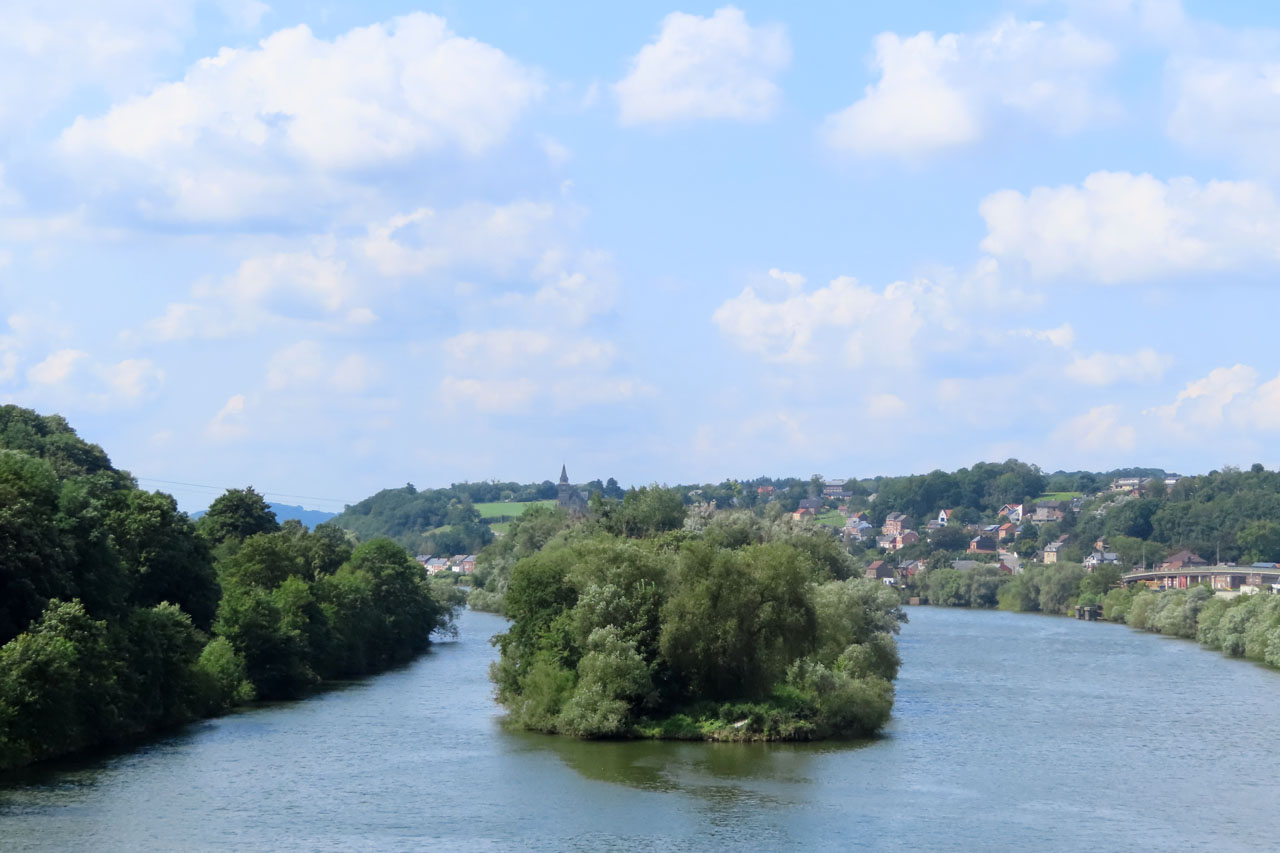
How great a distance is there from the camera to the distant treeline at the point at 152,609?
4466 centimetres

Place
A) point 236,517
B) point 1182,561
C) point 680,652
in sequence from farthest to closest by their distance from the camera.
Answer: point 1182,561 → point 236,517 → point 680,652

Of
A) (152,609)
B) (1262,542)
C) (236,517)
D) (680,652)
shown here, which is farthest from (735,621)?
(1262,542)

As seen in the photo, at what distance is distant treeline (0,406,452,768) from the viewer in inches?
1758

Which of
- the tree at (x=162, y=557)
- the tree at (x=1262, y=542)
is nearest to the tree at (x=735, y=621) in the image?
the tree at (x=162, y=557)

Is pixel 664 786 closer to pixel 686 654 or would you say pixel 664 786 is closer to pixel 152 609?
pixel 686 654

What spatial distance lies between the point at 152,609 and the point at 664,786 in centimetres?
2273

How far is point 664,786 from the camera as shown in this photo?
4272cm

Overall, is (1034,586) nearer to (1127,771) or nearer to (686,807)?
(1127,771)

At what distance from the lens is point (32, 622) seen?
44750mm

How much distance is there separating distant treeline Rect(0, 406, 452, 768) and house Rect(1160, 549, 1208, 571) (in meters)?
115

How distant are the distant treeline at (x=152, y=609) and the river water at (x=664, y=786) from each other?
1864 mm

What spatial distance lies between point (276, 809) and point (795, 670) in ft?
67.2

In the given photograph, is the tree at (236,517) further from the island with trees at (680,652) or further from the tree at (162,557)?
the island with trees at (680,652)

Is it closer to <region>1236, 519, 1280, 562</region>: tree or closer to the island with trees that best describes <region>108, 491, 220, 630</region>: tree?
the island with trees
